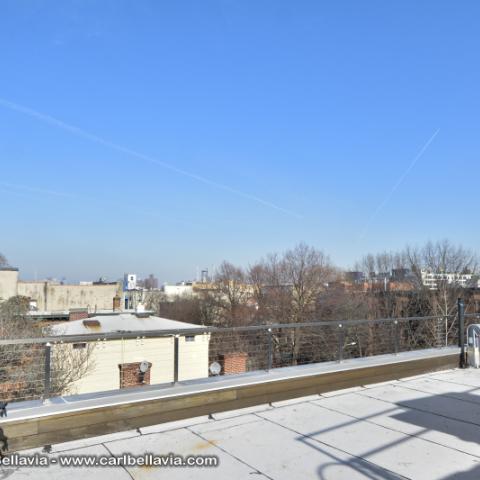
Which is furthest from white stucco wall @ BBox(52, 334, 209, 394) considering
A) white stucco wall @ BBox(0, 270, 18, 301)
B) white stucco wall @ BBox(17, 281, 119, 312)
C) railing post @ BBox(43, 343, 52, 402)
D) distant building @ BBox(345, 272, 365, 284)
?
white stucco wall @ BBox(17, 281, 119, 312)

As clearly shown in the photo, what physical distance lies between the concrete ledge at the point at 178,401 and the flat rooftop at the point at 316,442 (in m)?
0.11

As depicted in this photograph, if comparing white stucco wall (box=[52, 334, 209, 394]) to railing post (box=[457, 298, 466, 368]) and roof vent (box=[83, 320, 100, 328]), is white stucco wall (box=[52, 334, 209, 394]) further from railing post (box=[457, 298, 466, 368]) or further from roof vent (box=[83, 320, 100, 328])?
railing post (box=[457, 298, 466, 368])

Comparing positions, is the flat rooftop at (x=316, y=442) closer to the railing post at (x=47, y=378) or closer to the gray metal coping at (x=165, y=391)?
the gray metal coping at (x=165, y=391)

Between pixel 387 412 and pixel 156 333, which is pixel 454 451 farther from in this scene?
pixel 156 333

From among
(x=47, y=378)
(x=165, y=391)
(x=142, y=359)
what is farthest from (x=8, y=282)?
(x=165, y=391)

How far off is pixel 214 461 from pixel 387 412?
2.69m

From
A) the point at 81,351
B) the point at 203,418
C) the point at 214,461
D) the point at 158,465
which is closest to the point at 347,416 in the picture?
the point at 203,418

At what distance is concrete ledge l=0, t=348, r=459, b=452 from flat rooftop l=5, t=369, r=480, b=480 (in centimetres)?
11

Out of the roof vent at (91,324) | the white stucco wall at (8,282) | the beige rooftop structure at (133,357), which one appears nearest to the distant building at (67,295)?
the white stucco wall at (8,282)

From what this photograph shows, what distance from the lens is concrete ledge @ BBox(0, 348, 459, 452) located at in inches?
184

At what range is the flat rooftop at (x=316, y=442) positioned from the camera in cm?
419

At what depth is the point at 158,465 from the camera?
171 inches

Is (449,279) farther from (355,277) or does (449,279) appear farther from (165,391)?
(165,391)

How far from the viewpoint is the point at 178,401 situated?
18.4 feet
